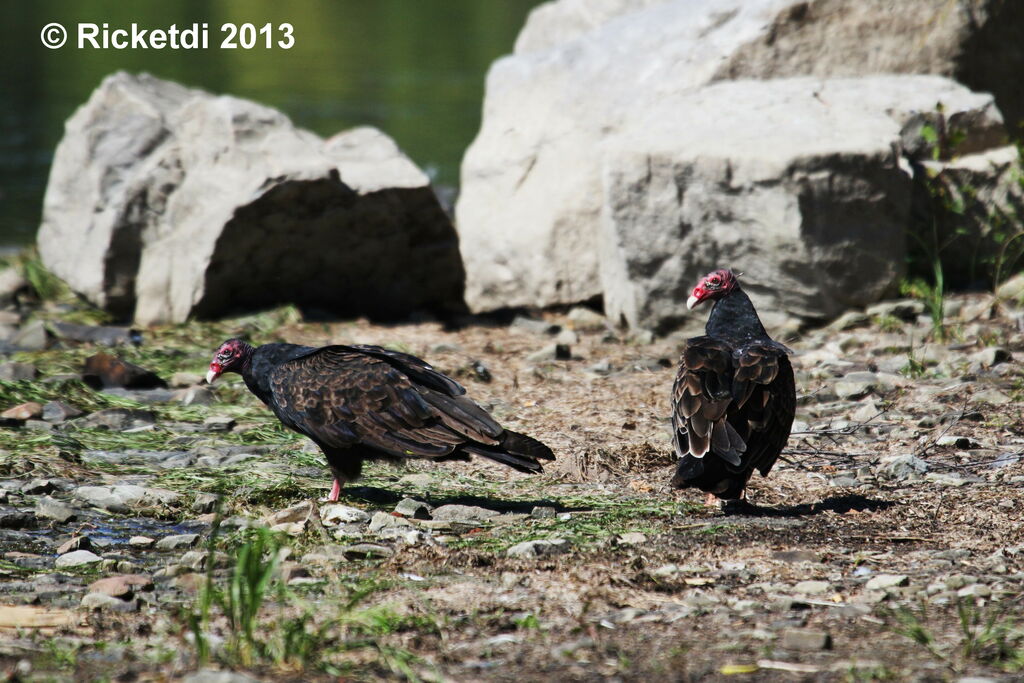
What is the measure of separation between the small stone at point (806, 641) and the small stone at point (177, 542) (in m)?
2.04

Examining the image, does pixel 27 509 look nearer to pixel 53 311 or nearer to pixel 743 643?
pixel 743 643

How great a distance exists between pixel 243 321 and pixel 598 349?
7.24ft

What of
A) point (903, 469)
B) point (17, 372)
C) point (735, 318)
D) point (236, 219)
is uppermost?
point (236, 219)

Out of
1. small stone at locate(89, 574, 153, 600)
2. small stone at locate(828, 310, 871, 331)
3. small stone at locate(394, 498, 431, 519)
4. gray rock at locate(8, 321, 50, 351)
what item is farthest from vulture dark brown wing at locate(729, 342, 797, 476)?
gray rock at locate(8, 321, 50, 351)

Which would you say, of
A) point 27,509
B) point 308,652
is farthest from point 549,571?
point 27,509

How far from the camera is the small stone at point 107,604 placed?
3.68m

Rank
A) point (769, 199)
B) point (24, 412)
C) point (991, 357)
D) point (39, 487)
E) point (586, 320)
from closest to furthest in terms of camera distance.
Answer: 1. point (39, 487)
2. point (24, 412)
3. point (991, 357)
4. point (769, 199)
5. point (586, 320)

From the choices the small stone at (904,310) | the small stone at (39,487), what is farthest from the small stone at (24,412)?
the small stone at (904,310)

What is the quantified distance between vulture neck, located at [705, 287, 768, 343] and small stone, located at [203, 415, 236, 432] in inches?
90.0

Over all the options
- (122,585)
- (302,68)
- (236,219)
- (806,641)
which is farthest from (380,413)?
(302,68)

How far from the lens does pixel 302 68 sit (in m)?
25.5

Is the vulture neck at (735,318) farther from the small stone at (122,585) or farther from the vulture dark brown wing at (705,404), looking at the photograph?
the small stone at (122,585)

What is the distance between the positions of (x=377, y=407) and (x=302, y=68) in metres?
21.7

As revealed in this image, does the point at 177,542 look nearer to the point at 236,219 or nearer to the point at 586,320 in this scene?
the point at 236,219
